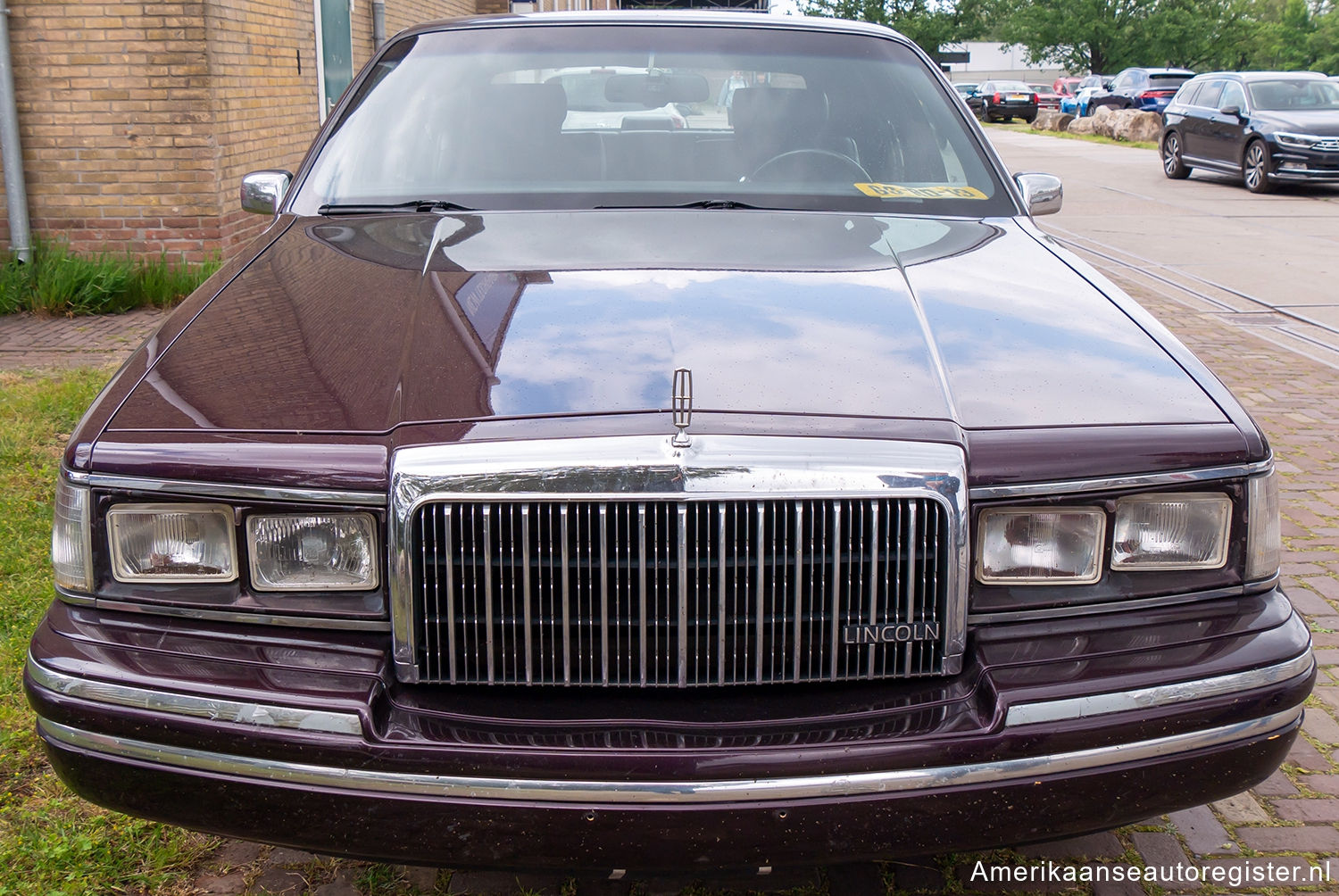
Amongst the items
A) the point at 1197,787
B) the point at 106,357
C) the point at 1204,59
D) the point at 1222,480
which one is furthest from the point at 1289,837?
the point at 1204,59

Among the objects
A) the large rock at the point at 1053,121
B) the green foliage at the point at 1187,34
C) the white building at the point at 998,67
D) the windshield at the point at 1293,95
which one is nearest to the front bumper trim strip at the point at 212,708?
the windshield at the point at 1293,95

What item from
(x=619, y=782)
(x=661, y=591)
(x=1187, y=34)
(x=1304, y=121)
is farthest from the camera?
(x=1187, y=34)

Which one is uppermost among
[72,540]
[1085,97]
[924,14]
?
[924,14]

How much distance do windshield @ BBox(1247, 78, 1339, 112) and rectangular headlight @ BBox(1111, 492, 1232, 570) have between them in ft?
56.2

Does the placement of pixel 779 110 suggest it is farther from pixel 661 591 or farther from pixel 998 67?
pixel 998 67

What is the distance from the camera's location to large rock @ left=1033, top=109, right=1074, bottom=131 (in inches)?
1417

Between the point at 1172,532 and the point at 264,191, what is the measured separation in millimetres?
2785

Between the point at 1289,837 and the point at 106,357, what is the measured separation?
594cm

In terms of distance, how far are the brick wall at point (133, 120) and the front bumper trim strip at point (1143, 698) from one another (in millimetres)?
7173

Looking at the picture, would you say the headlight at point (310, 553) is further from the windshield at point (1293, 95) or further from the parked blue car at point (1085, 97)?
the parked blue car at point (1085, 97)

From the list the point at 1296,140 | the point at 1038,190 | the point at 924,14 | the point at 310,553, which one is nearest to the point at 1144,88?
the point at 1296,140

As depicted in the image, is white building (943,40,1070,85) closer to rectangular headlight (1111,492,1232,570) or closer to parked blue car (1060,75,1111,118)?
parked blue car (1060,75,1111,118)

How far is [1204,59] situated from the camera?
193 ft

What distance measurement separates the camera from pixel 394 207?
3244 mm
